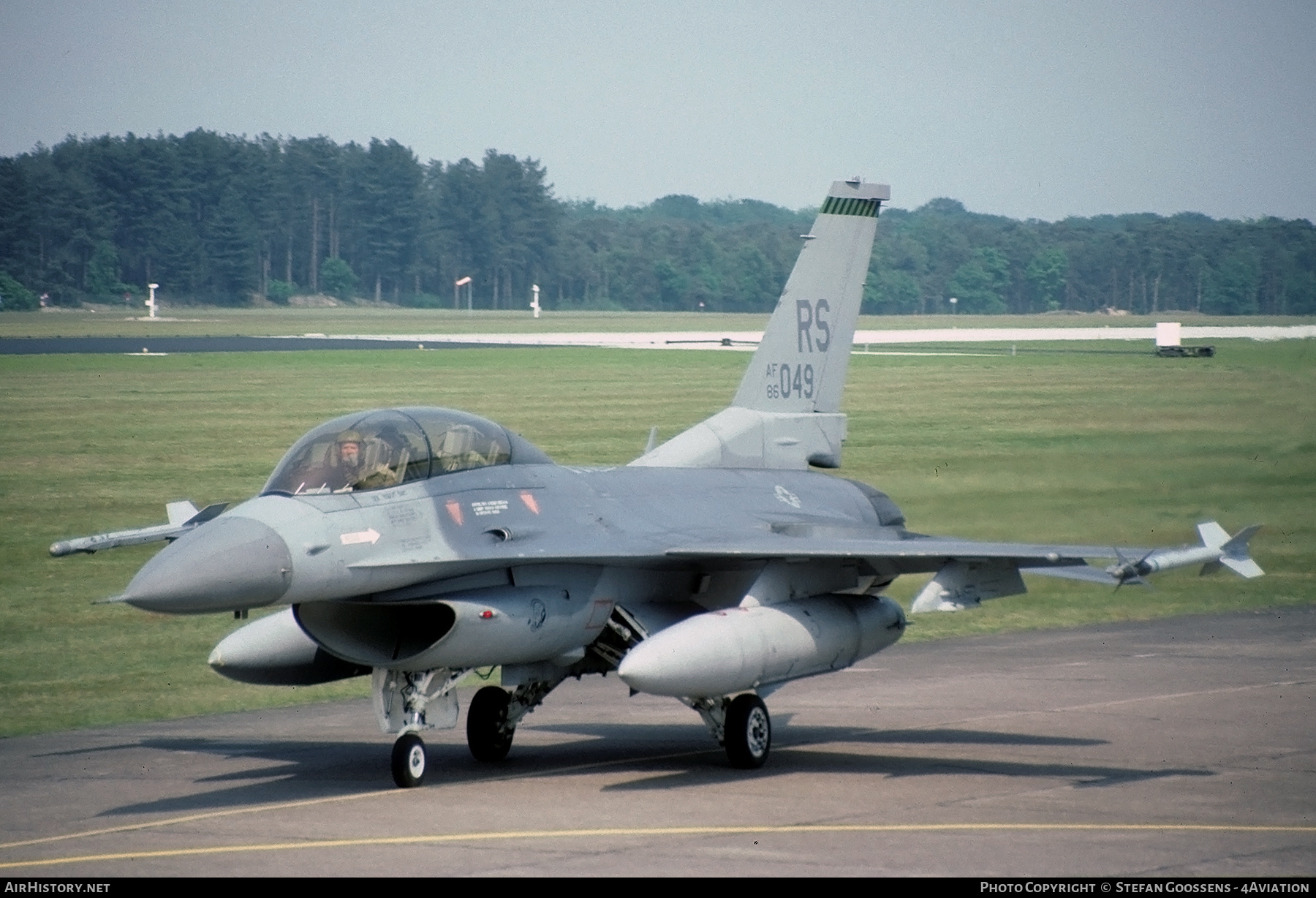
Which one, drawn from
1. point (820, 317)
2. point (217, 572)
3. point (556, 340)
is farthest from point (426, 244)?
point (217, 572)

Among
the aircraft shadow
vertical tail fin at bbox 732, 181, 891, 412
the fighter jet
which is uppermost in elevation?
vertical tail fin at bbox 732, 181, 891, 412

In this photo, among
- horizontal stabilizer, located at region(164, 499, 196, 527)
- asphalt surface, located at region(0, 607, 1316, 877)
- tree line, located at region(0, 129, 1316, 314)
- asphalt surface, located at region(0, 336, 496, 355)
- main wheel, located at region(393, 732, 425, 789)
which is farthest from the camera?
tree line, located at region(0, 129, 1316, 314)

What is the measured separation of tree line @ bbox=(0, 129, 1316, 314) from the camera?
430 ft

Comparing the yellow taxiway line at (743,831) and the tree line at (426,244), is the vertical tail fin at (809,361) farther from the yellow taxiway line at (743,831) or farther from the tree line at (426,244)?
the tree line at (426,244)

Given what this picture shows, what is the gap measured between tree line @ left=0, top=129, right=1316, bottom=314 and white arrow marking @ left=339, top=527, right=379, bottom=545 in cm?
10555

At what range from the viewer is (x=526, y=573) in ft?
48.2

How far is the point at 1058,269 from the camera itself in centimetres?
14700

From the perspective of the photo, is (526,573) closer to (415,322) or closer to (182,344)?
(182,344)

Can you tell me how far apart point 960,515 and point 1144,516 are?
3.58 m

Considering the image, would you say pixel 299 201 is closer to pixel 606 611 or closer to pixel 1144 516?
pixel 1144 516

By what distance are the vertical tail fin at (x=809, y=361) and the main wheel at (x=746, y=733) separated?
3333 millimetres

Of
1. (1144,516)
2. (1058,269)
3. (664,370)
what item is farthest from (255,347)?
(1058,269)

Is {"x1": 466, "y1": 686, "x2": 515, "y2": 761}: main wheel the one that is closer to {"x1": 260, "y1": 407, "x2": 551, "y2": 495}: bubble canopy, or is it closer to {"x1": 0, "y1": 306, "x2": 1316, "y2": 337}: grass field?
{"x1": 260, "y1": 407, "x2": 551, "y2": 495}: bubble canopy

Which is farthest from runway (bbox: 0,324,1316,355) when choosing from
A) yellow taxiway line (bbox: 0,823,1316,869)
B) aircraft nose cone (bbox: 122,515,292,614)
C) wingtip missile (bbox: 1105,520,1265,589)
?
aircraft nose cone (bbox: 122,515,292,614)
